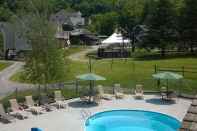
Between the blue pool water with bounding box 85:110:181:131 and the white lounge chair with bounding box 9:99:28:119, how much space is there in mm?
4007

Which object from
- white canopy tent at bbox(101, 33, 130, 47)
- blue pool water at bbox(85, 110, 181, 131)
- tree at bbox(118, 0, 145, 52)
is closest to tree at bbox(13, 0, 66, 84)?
blue pool water at bbox(85, 110, 181, 131)

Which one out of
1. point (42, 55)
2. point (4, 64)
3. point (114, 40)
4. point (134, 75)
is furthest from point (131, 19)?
point (42, 55)

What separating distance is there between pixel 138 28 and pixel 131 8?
4.42 metres

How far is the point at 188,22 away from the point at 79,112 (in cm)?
3688

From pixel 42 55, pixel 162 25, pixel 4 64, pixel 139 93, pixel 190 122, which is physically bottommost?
pixel 139 93

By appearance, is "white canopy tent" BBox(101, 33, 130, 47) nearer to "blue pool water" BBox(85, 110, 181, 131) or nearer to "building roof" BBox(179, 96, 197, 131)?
"blue pool water" BBox(85, 110, 181, 131)

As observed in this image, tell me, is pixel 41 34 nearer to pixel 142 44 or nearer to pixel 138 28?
pixel 142 44

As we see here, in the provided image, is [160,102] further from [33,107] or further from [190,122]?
[190,122]

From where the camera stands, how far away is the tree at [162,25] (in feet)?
193

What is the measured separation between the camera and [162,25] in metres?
59.2

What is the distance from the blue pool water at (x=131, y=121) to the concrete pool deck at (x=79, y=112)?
52 centimetres

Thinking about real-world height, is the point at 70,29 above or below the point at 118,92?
above

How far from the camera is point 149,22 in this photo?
60.4 metres

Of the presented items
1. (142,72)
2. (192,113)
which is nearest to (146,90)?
(142,72)
